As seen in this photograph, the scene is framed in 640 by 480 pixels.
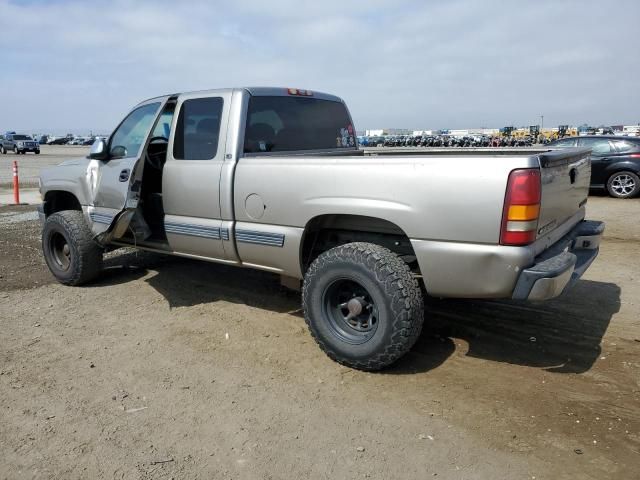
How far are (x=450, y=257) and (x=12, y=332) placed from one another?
373 centimetres

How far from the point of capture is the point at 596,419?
3.11m

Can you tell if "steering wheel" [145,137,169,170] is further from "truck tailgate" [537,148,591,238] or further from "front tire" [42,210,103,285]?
"truck tailgate" [537,148,591,238]

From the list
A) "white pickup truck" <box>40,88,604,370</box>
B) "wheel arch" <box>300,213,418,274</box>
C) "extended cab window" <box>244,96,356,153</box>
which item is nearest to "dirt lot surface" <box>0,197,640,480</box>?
"white pickup truck" <box>40,88,604,370</box>

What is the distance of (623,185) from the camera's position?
42.4 ft

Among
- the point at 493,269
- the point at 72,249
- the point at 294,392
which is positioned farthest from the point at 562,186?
the point at 72,249

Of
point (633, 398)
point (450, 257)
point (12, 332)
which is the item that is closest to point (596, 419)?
point (633, 398)

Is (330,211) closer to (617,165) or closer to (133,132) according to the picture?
(133,132)

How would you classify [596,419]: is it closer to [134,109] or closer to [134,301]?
[134,301]

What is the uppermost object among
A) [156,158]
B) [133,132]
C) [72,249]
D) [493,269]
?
[133,132]

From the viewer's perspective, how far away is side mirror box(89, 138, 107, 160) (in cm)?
523

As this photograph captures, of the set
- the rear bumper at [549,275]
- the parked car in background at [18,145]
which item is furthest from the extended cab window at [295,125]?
the parked car in background at [18,145]

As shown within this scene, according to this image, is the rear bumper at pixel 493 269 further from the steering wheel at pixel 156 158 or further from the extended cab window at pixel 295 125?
the steering wheel at pixel 156 158

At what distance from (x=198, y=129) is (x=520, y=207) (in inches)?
114

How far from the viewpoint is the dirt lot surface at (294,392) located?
2.77 metres
